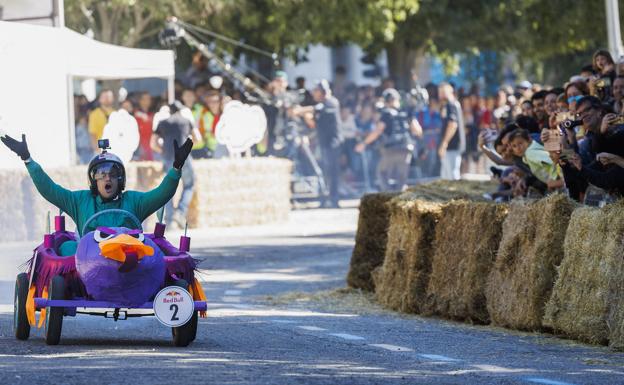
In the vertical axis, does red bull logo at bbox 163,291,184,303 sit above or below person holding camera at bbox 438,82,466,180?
below

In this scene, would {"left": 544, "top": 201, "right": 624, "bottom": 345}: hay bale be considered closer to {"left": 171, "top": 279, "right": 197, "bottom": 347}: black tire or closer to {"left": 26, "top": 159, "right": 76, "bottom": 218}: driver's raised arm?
{"left": 171, "top": 279, "right": 197, "bottom": 347}: black tire

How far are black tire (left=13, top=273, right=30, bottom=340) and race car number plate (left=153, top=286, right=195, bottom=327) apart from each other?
1.16m

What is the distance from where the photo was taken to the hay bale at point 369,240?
54.0ft

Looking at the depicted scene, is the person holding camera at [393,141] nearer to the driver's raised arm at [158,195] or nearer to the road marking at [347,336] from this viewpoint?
the road marking at [347,336]

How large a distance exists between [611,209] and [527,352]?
124 centimetres

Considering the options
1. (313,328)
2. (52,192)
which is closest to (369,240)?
(313,328)

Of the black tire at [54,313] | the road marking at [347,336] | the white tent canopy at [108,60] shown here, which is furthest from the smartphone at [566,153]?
the white tent canopy at [108,60]

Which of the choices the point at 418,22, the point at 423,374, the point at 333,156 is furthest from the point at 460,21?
the point at 423,374

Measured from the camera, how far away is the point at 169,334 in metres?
12.3

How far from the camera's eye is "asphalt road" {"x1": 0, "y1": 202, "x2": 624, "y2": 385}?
9414 mm

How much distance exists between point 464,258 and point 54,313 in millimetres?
4138

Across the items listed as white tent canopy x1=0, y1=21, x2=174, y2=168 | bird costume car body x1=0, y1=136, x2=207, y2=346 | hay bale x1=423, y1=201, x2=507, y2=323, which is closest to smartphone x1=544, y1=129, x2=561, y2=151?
hay bale x1=423, y1=201, x2=507, y2=323

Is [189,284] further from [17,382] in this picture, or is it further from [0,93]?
[0,93]

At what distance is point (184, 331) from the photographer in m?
11.1
